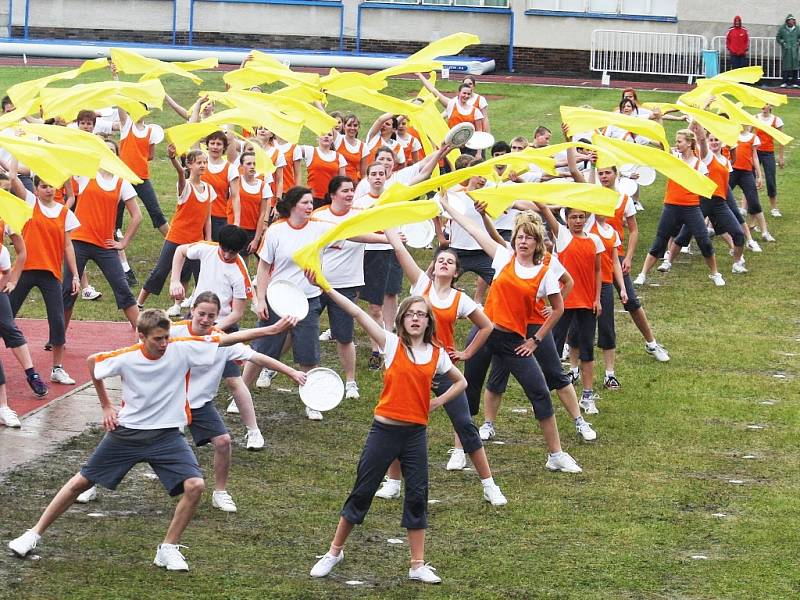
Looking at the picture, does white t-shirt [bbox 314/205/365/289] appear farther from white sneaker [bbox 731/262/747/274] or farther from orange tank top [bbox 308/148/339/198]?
white sneaker [bbox 731/262/747/274]

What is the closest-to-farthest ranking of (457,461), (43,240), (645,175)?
(457,461) < (43,240) < (645,175)

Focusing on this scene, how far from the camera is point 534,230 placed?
32.4ft

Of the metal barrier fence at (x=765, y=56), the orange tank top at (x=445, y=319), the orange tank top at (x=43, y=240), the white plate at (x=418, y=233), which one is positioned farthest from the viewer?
the metal barrier fence at (x=765, y=56)

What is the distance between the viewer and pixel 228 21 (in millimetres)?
36531

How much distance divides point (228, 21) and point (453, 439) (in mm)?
27428

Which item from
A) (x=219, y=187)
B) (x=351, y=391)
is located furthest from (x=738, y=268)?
(x=351, y=391)

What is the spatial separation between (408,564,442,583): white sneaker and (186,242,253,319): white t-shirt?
328 centimetres

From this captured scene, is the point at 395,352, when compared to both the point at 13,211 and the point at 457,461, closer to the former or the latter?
the point at 457,461

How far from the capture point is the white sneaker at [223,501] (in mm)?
9000

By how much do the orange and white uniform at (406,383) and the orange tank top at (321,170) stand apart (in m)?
7.87

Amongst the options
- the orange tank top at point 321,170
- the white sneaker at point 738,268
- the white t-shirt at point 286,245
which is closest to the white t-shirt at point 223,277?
the white t-shirt at point 286,245

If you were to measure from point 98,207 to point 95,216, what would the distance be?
0.10m

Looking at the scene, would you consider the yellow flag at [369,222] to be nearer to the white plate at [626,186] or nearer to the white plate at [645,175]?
the white plate at [626,186]

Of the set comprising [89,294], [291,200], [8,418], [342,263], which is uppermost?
[291,200]
